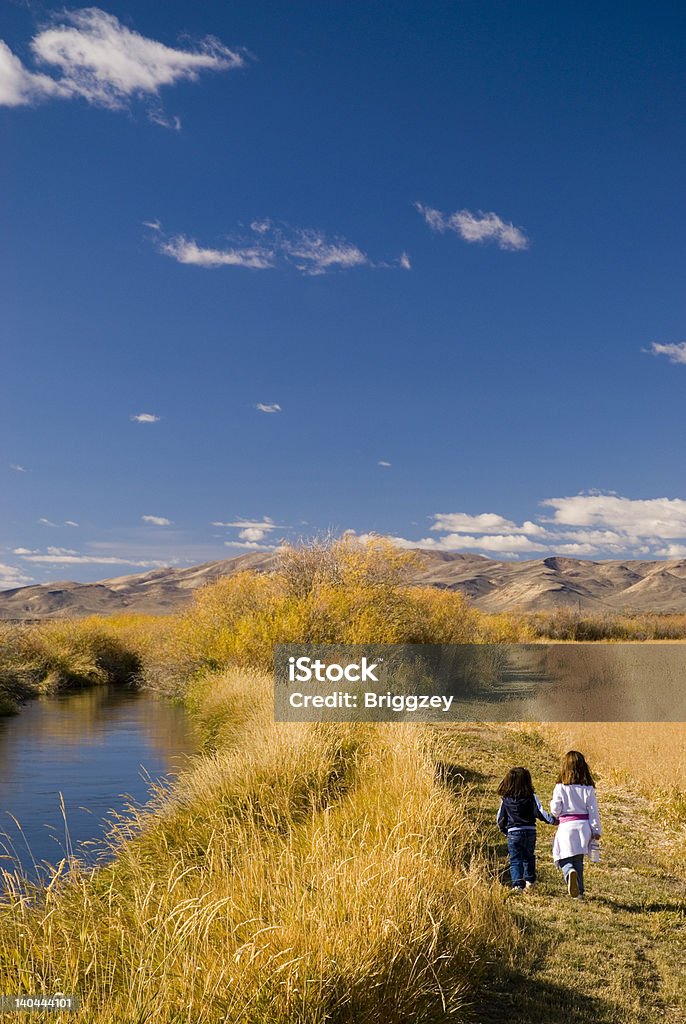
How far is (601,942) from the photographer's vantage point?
8.68 meters

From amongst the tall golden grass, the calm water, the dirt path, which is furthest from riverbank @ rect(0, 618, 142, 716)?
the dirt path

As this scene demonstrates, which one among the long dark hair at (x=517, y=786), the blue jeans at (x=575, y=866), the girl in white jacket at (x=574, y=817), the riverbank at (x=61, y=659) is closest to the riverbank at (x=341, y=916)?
the blue jeans at (x=575, y=866)

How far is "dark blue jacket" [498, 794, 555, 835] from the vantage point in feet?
32.8

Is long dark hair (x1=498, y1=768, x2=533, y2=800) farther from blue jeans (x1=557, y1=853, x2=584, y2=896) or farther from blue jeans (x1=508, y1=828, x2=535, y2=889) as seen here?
blue jeans (x1=557, y1=853, x2=584, y2=896)

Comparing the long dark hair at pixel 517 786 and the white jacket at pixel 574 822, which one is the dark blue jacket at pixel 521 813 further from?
the white jacket at pixel 574 822

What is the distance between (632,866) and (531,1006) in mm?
5310

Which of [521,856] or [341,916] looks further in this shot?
[521,856]

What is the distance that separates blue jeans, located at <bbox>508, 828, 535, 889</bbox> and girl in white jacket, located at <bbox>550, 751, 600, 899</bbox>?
296mm

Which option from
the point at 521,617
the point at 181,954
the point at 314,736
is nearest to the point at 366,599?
the point at 314,736

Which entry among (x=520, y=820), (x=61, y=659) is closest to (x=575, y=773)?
(x=520, y=820)

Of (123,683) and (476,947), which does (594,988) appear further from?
(123,683)

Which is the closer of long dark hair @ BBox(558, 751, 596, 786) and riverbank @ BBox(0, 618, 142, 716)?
long dark hair @ BBox(558, 751, 596, 786)

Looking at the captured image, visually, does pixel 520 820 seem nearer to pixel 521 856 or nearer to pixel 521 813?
pixel 521 813

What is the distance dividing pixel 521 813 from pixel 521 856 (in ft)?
1.68
